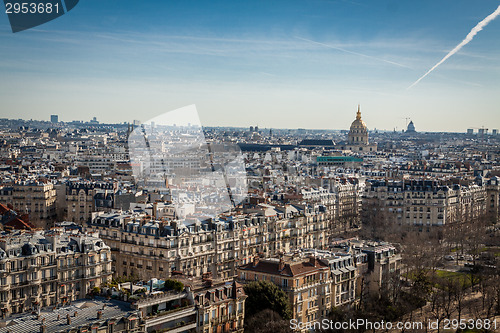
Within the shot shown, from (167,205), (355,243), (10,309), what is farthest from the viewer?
(167,205)

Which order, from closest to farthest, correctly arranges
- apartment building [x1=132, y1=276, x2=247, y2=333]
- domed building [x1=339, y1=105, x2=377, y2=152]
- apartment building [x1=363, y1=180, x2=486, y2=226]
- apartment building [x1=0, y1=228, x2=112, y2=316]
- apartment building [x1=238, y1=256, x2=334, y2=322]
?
apartment building [x1=132, y1=276, x2=247, y2=333] → apartment building [x1=0, y1=228, x2=112, y2=316] → apartment building [x1=238, y1=256, x2=334, y2=322] → apartment building [x1=363, y1=180, x2=486, y2=226] → domed building [x1=339, y1=105, x2=377, y2=152]

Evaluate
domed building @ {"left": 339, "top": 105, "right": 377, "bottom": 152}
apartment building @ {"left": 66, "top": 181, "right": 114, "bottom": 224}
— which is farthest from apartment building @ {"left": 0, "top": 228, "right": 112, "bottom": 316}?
domed building @ {"left": 339, "top": 105, "right": 377, "bottom": 152}

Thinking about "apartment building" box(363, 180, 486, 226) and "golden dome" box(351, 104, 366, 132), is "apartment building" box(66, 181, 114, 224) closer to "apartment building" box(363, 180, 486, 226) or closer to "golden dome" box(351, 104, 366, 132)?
"apartment building" box(363, 180, 486, 226)

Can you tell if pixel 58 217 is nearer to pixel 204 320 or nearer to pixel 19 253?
pixel 19 253

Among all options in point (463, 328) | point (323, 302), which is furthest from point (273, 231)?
point (463, 328)

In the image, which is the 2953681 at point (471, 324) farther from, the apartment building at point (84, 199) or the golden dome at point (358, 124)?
the golden dome at point (358, 124)

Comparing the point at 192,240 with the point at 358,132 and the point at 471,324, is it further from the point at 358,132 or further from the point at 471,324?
the point at 358,132
